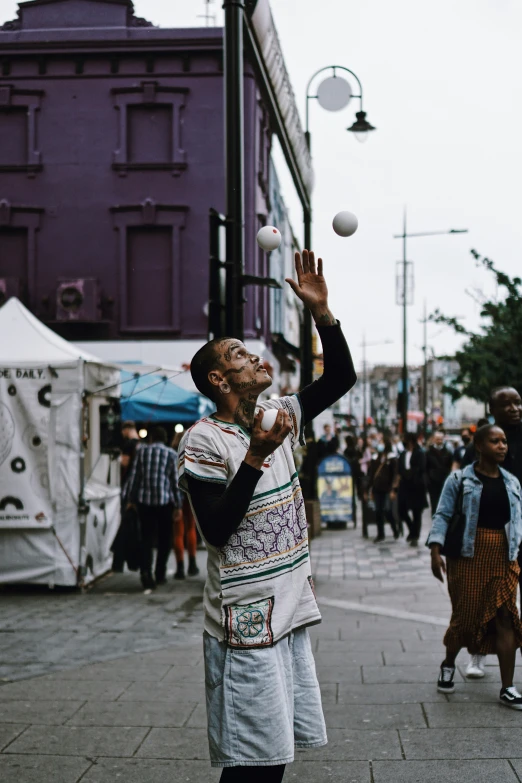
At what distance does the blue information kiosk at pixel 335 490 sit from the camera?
787 inches

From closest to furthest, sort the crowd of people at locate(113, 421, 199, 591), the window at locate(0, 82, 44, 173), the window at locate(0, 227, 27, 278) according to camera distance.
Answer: the crowd of people at locate(113, 421, 199, 591)
the window at locate(0, 82, 44, 173)
the window at locate(0, 227, 27, 278)

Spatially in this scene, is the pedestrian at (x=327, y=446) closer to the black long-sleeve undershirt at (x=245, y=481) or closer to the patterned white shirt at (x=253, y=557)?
the black long-sleeve undershirt at (x=245, y=481)

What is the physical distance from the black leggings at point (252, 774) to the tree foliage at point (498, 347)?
1746 centimetres

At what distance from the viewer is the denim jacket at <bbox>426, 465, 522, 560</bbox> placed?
6.43m

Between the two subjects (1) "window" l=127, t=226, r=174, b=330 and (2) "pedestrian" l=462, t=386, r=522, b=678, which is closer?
(2) "pedestrian" l=462, t=386, r=522, b=678

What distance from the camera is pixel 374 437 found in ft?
123

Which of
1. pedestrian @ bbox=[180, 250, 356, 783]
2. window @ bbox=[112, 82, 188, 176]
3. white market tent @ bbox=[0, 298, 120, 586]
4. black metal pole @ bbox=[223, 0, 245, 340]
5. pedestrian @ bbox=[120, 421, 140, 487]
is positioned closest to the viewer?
pedestrian @ bbox=[180, 250, 356, 783]

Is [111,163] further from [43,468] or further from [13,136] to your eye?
[43,468]

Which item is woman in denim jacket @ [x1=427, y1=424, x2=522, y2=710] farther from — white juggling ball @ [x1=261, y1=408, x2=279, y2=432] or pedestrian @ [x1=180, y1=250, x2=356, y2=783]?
white juggling ball @ [x1=261, y1=408, x2=279, y2=432]

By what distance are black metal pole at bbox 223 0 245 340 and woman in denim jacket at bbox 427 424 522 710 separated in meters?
2.70

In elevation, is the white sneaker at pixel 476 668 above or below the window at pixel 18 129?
below

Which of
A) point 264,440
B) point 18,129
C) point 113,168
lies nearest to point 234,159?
point 264,440

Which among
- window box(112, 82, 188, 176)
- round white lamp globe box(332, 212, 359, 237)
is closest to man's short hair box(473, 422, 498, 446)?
round white lamp globe box(332, 212, 359, 237)

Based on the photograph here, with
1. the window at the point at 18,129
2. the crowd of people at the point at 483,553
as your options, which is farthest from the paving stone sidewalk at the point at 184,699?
the window at the point at 18,129
